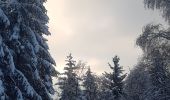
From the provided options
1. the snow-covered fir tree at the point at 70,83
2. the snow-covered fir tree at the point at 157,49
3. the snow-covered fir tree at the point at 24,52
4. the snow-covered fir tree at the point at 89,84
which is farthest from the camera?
the snow-covered fir tree at the point at 89,84

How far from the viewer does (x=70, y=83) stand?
57.2 m

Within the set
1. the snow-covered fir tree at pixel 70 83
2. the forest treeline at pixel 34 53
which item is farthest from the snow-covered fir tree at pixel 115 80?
the forest treeline at pixel 34 53

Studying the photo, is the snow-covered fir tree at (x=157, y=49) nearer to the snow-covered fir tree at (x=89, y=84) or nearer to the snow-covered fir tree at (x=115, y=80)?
the snow-covered fir tree at (x=115, y=80)

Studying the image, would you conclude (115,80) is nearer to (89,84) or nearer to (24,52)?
(89,84)

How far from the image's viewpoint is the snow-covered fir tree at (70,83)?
55562 mm

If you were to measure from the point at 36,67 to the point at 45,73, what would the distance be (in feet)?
5.44

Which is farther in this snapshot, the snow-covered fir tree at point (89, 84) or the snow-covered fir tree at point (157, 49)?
the snow-covered fir tree at point (89, 84)

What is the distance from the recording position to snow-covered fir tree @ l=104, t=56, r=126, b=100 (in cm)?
4634

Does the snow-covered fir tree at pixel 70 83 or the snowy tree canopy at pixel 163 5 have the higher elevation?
the snow-covered fir tree at pixel 70 83

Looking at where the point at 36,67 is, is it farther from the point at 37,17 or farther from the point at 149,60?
the point at 149,60

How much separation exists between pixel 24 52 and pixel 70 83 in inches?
1401

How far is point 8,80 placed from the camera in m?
20.6

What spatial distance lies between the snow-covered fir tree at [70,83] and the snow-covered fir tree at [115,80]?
812 cm

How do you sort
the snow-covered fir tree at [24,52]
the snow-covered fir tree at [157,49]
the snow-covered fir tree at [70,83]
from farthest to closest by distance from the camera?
1. the snow-covered fir tree at [70,83]
2. the snow-covered fir tree at [157,49]
3. the snow-covered fir tree at [24,52]
